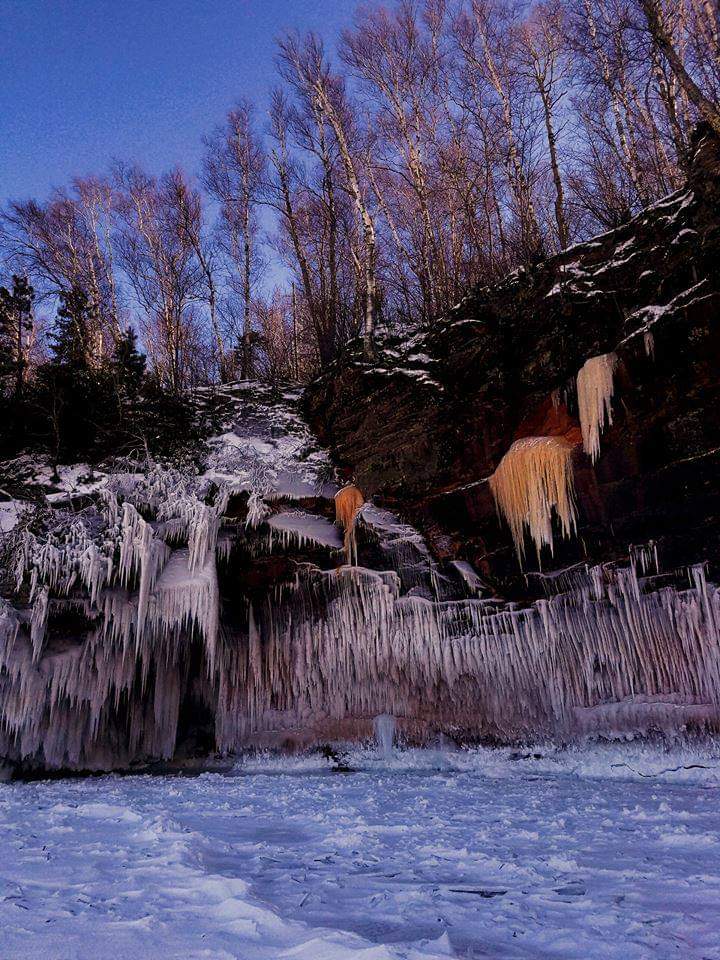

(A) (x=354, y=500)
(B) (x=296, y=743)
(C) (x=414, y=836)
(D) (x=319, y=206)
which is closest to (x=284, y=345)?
(D) (x=319, y=206)

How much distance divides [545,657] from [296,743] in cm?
428

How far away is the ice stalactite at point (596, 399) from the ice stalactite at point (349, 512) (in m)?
3.37

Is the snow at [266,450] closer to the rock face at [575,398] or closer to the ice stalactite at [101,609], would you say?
the rock face at [575,398]

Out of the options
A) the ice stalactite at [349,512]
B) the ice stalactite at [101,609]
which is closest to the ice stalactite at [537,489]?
the ice stalactite at [349,512]

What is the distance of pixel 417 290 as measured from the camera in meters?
16.4

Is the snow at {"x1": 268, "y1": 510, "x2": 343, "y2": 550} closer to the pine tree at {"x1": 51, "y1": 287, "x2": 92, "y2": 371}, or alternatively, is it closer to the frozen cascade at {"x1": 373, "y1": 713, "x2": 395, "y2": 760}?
the frozen cascade at {"x1": 373, "y1": 713, "x2": 395, "y2": 760}

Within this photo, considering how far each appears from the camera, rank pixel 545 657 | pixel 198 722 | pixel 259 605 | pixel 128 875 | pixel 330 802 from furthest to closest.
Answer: pixel 198 722 → pixel 259 605 → pixel 545 657 → pixel 330 802 → pixel 128 875

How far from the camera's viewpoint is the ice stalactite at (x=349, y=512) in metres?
8.14

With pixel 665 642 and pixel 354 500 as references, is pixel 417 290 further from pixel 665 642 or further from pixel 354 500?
pixel 665 642

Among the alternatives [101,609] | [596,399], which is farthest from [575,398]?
[101,609]

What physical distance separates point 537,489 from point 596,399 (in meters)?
1.34

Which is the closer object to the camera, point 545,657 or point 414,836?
point 414,836

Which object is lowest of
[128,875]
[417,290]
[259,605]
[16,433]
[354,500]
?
[128,875]

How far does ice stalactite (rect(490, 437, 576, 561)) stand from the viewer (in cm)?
707
